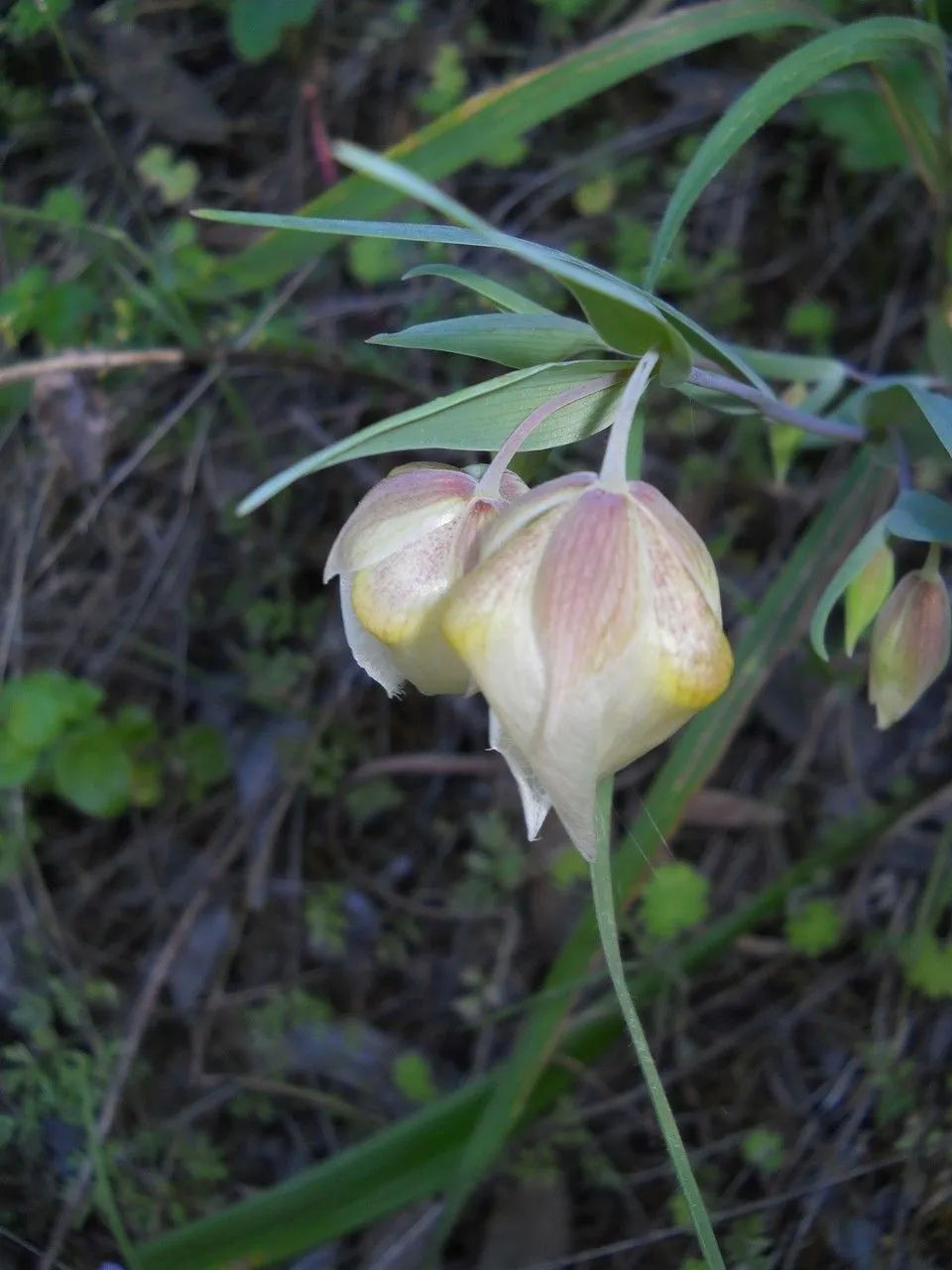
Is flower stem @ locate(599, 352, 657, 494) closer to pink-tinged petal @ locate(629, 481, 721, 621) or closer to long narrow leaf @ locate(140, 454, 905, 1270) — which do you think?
pink-tinged petal @ locate(629, 481, 721, 621)

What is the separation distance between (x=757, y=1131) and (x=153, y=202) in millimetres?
2310

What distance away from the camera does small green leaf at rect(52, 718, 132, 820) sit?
2.02m

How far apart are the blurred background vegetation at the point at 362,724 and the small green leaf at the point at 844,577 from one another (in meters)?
0.40

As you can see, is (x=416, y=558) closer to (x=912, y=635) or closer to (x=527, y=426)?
(x=527, y=426)

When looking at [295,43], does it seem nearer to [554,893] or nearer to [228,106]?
[228,106]

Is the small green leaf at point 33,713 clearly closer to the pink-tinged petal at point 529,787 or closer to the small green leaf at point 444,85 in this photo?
the pink-tinged petal at point 529,787

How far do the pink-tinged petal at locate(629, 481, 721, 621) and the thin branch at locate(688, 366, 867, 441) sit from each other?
0.49 feet

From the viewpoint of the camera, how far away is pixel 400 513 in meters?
0.97

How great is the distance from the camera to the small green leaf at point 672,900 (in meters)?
1.80

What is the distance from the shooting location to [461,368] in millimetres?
2248

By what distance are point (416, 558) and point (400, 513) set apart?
5 centimetres

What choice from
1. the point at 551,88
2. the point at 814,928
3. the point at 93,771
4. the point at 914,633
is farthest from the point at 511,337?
the point at 93,771

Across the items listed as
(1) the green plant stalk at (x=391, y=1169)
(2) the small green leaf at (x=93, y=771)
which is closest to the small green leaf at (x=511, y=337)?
(1) the green plant stalk at (x=391, y=1169)

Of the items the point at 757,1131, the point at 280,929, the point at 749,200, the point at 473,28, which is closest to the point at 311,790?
the point at 280,929
